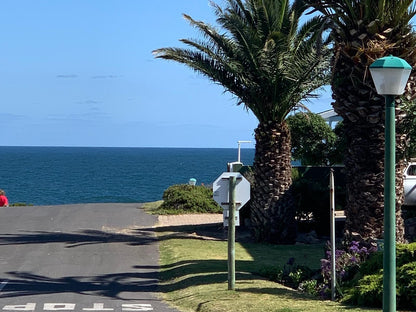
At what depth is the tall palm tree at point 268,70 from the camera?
18.8m

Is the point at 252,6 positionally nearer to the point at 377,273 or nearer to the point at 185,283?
the point at 185,283

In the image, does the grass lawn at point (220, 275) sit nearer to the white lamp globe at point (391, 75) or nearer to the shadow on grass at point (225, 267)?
the shadow on grass at point (225, 267)

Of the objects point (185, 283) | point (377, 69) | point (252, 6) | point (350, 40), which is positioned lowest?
point (185, 283)

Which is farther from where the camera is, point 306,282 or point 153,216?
point 153,216

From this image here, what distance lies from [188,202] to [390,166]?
19.9 metres

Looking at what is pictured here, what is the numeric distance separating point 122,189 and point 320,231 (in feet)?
175

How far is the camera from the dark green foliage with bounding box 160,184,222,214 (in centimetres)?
2764

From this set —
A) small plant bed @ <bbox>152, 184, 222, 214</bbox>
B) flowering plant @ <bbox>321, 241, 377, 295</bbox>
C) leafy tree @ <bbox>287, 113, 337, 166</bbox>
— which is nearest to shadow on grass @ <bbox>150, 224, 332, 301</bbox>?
flowering plant @ <bbox>321, 241, 377, 295</bbox>

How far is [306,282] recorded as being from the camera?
12930 mm

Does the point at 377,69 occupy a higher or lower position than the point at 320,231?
higher

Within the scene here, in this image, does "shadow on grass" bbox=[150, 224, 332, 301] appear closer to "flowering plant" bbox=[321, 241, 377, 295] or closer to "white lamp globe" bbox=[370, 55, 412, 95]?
"flowering plant" bbox=[321, 241, 377, 295]

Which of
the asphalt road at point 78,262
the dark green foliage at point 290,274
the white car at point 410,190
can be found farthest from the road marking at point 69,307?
the white car at point 410,190

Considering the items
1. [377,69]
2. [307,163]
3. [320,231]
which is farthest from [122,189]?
[377,69]

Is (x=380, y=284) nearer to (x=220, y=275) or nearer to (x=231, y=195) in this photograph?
(x=231, y=195)
